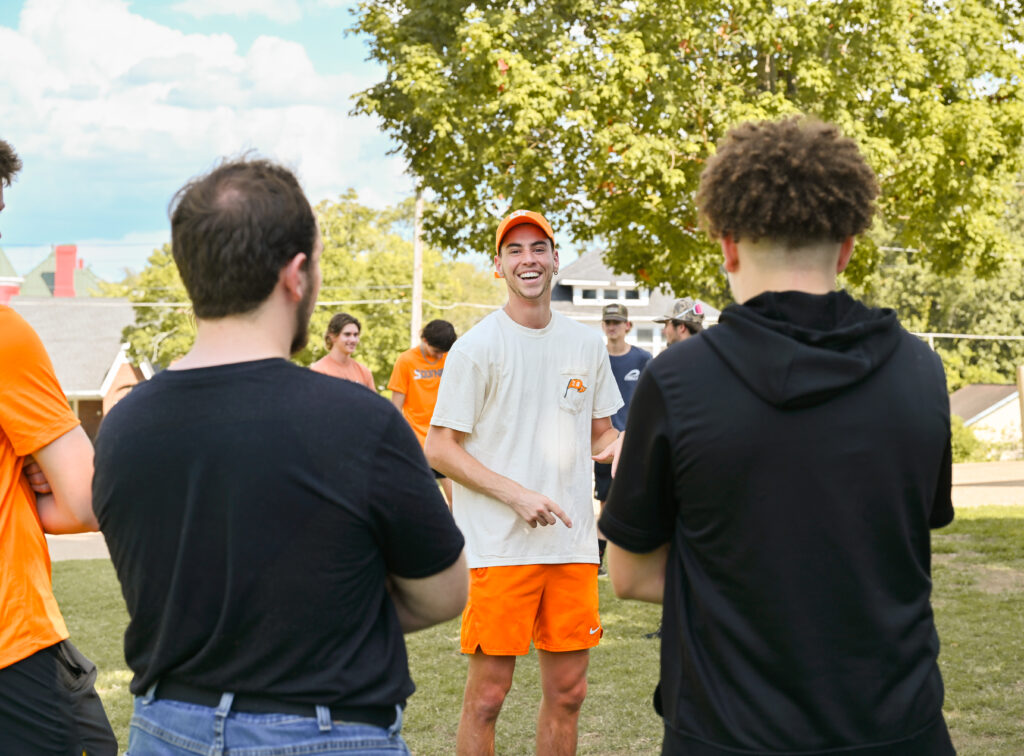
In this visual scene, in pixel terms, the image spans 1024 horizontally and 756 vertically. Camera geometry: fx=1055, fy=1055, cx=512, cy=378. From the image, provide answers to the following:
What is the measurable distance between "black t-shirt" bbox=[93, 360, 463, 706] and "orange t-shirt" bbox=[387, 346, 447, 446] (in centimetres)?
851

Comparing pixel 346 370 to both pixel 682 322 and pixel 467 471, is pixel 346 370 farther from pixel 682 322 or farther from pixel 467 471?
pixel 467 471

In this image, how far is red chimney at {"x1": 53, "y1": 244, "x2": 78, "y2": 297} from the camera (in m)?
60.9

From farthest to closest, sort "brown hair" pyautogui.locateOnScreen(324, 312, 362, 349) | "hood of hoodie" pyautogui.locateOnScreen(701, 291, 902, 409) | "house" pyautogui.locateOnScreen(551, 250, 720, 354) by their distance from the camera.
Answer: "house" pyautogui.locateOnScreen(551, 250, 720, 354) → "brown hair" pyautogui.locateOnScreen(324, 312, 362, 349) → "hood of hoodie" pyautogui.locateOnScreen(701, 291, 902, 409)

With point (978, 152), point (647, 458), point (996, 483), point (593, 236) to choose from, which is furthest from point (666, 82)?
point (647, 458)

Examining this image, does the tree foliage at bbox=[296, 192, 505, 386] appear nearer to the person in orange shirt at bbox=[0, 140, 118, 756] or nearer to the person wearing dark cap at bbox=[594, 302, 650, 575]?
the person wearing dark cap at bbox=[594, 302, 650, 575]

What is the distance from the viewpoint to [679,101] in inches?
584

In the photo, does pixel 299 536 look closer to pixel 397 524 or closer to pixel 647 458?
pixel 397 524

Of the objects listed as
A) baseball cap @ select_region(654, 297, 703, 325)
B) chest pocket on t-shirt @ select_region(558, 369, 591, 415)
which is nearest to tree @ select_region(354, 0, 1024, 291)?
baseball cap @ select_region(654, 297, 703, 325)

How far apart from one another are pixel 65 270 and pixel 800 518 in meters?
65.5

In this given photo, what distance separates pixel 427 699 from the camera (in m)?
6.41

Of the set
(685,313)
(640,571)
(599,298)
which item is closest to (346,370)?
(685,313)

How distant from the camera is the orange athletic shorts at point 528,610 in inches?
169

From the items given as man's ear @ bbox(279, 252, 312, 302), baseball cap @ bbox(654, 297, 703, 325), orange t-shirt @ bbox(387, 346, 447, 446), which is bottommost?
orange t-shirt @ bbox(387, 346, 447, 446)

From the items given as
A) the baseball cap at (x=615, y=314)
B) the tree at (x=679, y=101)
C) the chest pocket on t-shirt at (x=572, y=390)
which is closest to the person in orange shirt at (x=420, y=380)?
the baseball cap at (x=615, y=314)
